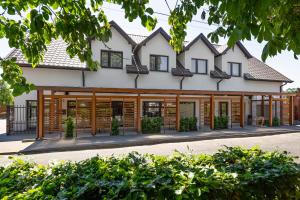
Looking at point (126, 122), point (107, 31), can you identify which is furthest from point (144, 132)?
point (107, 31)

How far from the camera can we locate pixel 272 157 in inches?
Result: 146

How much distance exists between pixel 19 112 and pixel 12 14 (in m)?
15.3

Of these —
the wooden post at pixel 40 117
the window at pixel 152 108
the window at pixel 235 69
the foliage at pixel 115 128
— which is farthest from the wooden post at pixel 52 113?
the window at pixel 235 69

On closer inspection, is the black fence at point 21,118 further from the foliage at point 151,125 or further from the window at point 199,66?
the window at point 199,66

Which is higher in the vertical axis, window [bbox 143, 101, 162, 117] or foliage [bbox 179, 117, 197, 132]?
window [bbox 143, 101, 162, 117]

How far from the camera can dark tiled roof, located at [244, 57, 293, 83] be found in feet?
77.9

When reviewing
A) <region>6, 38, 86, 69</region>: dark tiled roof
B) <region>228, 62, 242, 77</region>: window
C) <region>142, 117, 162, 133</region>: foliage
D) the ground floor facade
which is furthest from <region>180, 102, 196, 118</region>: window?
<region>6, 38, 86, 69</region>: dark tiled roof

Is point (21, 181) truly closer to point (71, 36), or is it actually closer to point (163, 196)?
point (163, 196)

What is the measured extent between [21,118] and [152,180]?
54.3ft

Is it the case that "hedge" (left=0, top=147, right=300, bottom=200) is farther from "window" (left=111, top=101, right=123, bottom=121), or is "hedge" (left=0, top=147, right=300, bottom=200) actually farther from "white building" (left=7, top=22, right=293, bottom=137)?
"window" (left=111, top=101, right=123, bottom=121)

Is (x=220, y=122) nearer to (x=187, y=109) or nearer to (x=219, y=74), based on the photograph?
(x=187, y=109)

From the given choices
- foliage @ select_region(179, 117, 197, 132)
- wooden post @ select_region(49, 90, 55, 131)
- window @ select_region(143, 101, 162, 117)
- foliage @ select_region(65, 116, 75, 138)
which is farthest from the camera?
window @ select_region(143, 101, 162, 117)

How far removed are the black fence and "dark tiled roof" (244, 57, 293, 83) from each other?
18779mm

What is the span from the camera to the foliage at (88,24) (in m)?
2.12
